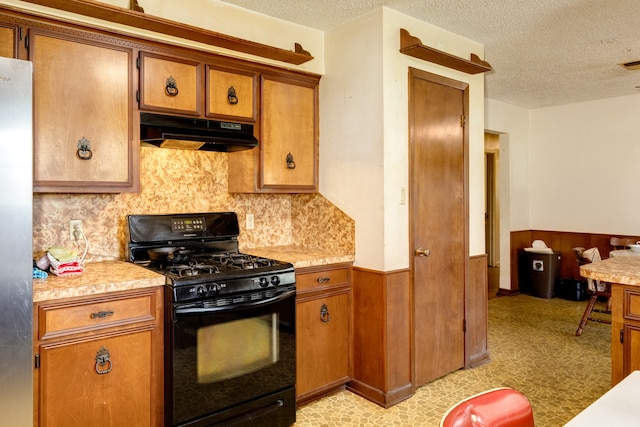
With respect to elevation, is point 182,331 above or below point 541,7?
below

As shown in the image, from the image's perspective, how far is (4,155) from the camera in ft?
5.77

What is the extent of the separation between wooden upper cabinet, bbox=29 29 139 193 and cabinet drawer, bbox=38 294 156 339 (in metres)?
0.62

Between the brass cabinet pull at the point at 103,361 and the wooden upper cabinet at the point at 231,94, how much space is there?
55.9 inches

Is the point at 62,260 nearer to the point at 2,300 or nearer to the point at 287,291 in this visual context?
the point at 2,300

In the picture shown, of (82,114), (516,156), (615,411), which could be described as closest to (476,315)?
(615,411)

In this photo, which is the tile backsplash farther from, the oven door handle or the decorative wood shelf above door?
the decorative wood shelf above door

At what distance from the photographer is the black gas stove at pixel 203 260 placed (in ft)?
7.55

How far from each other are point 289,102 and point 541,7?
5.59 feet

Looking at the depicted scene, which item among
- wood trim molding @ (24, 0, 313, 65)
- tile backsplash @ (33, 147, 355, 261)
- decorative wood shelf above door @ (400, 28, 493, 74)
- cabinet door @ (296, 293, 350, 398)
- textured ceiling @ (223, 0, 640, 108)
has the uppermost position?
textured ceiling @ (223, 0, 640, 108)

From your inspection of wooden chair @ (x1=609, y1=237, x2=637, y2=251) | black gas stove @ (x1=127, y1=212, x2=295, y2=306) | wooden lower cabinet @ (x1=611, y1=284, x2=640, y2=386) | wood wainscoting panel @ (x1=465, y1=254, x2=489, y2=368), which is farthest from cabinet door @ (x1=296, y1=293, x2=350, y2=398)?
wooden chair @ (x1=609, y1=237, x2=637, y2=251)

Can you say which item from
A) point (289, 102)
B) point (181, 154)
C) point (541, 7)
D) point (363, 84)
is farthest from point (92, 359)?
point (541, 7)

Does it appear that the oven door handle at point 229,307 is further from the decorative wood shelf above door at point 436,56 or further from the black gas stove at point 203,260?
the decorative wood shelf above door at point 436,56

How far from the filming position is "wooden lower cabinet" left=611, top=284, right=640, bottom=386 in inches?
90.6

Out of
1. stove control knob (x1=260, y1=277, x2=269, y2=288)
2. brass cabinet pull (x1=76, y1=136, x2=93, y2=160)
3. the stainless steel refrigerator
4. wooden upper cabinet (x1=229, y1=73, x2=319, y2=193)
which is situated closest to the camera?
the stainless steel refrigerator
